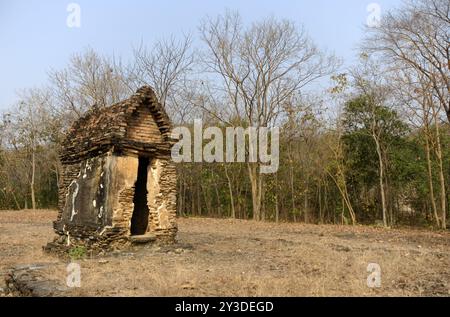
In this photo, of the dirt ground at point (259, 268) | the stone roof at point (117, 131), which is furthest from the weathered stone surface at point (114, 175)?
the dirt ground at point (259, 268)

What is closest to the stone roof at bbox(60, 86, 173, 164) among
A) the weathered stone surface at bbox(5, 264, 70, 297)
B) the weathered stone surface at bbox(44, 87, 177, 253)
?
the weathered stone surface at bbox(44, 87, 177, 253)

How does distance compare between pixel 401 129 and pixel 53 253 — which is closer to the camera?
pixel 53 253

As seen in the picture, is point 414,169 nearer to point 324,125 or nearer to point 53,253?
point 324,125

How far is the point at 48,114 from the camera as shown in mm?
32781

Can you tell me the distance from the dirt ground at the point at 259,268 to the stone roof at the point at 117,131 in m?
2.79

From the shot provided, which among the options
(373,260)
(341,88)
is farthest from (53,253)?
(341,88)

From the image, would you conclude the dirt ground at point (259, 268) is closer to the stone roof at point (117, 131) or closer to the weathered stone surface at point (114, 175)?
the weathered stone surface at point (114, 175)

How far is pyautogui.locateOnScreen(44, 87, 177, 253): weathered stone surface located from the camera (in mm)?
10812

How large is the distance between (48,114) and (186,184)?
12.1 metres

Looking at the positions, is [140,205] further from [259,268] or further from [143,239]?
[259,268]

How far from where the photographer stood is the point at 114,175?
10.9 meters

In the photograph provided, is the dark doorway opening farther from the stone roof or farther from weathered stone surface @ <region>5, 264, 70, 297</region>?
weathered stone surface @ <region>5, 264, 70, 297</region>

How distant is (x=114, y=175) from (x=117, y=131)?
1.14 meters

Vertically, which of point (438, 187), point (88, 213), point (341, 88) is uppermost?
point (341, 88)
